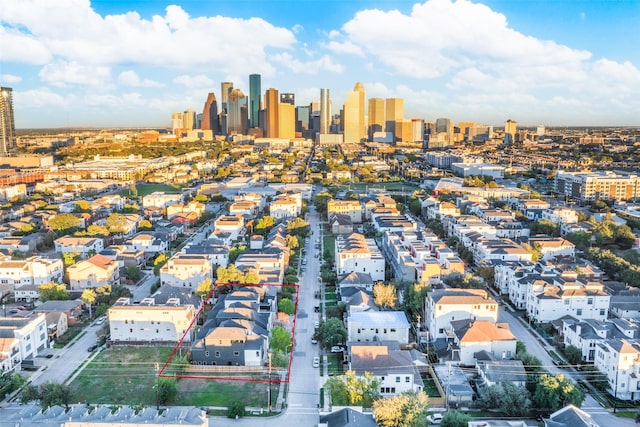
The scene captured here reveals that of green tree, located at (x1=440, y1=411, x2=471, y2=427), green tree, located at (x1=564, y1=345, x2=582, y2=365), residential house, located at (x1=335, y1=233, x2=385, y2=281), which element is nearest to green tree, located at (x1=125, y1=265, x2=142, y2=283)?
residential house, located at (x1=335, y1=233, x2=385, y2=281)

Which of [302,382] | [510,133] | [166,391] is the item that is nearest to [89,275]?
[166,391]

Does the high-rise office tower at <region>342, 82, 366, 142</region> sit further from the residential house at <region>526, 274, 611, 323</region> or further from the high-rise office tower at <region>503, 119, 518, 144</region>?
the residential house at <region>526, 274, 611, 323</region>

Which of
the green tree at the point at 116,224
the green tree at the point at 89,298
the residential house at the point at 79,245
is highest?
the green tree at the point at 116,224

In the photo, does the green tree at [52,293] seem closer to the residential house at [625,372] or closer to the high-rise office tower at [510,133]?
the residential house at [625,372]

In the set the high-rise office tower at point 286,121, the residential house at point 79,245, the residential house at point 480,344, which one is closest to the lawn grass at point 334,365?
the residential house at point 480,344

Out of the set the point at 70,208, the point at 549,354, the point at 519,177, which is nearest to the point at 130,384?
the point at 549,354

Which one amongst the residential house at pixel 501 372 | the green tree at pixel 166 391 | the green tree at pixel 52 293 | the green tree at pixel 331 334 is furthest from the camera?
the green tree at pixel 52 293
